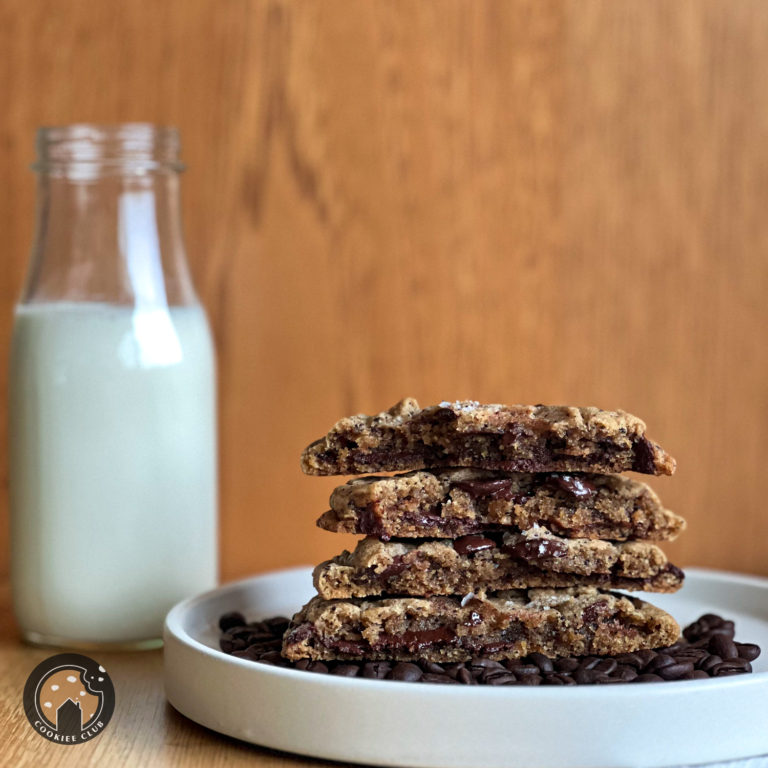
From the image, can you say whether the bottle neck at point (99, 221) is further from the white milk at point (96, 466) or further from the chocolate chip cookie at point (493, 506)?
the chocolate chip cookie at point (493, 506)

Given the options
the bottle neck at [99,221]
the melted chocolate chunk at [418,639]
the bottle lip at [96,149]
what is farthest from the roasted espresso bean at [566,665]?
the bottle lip at [96,149]

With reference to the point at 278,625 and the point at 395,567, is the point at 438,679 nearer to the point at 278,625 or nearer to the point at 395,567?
the point at 395,567

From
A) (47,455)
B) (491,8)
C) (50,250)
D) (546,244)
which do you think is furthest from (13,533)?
(491,8)

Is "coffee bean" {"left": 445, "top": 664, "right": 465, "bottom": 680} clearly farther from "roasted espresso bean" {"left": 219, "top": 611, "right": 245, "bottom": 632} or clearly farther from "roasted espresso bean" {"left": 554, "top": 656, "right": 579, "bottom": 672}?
"roasted espresso bean" {"left": 219, "top": 611, "right": 245, "bottom": 632}

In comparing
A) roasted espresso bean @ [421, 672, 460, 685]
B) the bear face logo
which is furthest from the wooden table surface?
roasted espresso bean @ [421, 672, 460, 685]

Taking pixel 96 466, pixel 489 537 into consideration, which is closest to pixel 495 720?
pixel 489 537

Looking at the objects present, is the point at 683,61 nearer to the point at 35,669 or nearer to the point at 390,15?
the point at 390,15
